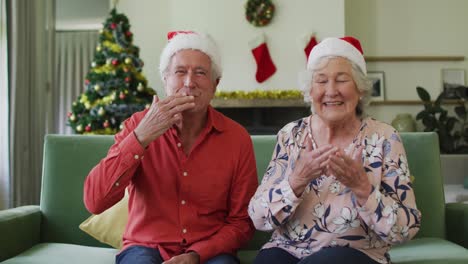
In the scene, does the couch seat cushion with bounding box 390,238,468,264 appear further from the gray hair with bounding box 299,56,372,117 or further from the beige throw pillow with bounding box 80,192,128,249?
the beige throw pillow with bounding box 80,192,128,249

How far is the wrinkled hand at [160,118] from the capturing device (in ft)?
4.97

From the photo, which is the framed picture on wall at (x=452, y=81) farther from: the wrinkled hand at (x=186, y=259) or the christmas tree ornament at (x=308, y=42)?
the wrinkled hand at (x=186, y=259)

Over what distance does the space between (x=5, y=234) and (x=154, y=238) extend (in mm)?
658

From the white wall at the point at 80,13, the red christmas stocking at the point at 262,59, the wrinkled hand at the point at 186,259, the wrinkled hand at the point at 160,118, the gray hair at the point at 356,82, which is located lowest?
the wrinkled hand at the point at 186,259

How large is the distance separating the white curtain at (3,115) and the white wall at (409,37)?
3764 mm

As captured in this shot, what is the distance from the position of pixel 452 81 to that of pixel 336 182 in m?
4.85

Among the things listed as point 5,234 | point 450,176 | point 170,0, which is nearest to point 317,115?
point 5,234

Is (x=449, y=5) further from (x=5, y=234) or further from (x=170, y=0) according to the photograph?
(x=5, y=234)

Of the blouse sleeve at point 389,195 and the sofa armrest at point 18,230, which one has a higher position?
the blouse sleeve at point 389,195

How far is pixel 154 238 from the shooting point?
5.24ft

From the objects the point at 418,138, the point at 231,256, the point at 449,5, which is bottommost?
the point at 231,256

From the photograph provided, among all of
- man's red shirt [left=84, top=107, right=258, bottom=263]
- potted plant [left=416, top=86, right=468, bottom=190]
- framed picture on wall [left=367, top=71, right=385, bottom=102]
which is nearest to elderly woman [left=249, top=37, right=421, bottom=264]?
man's red shirt [left=84, top=107, right=258, bottom=263]

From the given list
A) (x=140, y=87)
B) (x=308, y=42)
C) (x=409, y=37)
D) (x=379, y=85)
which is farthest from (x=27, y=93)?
(x=409, y=37)

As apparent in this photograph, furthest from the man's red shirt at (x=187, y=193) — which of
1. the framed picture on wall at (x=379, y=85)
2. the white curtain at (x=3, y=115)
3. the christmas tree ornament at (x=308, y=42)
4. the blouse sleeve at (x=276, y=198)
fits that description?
the framed picture on wall at (x=379, y=85)
